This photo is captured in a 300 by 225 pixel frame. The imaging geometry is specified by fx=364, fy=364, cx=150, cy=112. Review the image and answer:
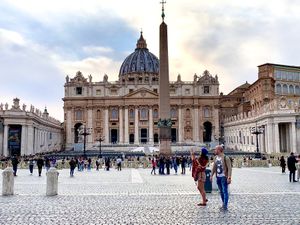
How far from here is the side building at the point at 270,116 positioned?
4806 cm

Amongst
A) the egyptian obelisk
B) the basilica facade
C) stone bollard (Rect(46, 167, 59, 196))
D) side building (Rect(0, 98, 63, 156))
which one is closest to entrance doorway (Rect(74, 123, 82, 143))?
the basilica facade

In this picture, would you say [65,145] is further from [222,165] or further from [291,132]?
[222,165]

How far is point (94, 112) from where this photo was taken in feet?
277

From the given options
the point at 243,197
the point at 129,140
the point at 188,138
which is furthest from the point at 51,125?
the point at 243,197

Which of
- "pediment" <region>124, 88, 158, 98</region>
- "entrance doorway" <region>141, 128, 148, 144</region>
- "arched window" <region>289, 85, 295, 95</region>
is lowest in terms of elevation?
"entrance doorway" <region>141, 128, 148, 144</region>

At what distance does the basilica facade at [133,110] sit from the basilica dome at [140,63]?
54.4ft

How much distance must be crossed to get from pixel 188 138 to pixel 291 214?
249 feet

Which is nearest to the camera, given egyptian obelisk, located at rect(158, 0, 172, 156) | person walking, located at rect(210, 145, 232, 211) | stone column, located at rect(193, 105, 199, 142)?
person walking, located at rect(210, 145, 232, 211)

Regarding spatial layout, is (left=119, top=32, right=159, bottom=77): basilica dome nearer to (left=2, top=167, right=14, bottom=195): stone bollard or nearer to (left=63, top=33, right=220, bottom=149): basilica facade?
(left=63, top=33, right=220, bottom=149): basilica facade

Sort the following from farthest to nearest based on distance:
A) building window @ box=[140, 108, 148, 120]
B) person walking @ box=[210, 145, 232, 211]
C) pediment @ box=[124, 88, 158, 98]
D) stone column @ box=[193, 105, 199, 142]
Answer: building window @ box=[140, 108, 148, 120], stone column @ box=[193, 105, 199, 142], pediment @ box=[124, 88, 158, 98], person walking @ box=[210, 145, 232, 211]

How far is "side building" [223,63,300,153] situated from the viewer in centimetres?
4806

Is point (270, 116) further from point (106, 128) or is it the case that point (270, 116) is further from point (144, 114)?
point (106, 128)

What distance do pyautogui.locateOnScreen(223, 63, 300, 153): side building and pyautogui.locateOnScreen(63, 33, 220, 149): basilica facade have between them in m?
7.41

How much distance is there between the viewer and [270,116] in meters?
48.8
